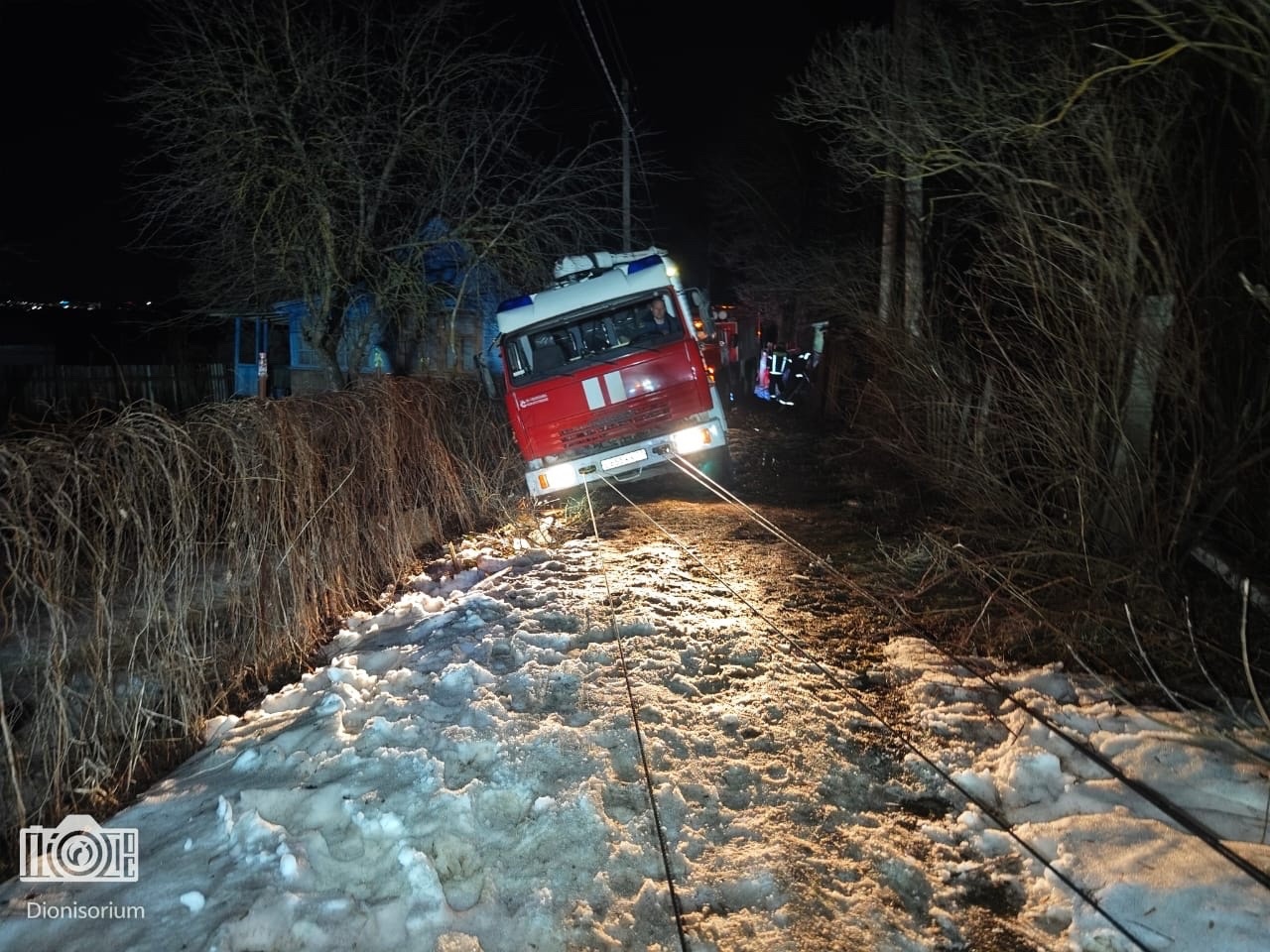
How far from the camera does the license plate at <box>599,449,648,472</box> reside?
9.29m

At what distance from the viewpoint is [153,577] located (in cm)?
439

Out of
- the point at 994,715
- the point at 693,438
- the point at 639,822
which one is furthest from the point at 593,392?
the point at 639,822

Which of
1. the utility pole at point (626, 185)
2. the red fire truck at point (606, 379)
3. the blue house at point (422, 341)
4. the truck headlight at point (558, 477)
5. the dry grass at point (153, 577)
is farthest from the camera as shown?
the utility pole at point (626, 185)

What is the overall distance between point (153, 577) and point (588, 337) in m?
5.94

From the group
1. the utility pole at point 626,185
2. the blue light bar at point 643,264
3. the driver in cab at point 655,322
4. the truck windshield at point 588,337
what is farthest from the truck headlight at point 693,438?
the utility pole at point 626,185

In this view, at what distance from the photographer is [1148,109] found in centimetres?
575

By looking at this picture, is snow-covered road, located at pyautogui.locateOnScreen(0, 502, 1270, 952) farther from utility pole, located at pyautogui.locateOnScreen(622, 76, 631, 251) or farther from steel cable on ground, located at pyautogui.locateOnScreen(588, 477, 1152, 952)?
utility pole, located at pyautogui.locateOnScreen(622, 76, 631, 251)

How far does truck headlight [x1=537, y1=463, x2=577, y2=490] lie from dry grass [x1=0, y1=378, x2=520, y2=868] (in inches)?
110

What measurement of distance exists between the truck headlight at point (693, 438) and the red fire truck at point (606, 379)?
0.01 meters

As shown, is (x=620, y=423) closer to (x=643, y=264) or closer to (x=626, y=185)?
(x=643, y=264)

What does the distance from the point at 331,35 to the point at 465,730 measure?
1125cm

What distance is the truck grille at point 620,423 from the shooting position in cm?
926

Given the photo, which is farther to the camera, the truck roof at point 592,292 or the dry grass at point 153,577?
the truck roof at point 592,292

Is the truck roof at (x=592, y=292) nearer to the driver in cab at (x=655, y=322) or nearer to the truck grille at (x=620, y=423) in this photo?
the driver in cab at (x=655, y=322)
